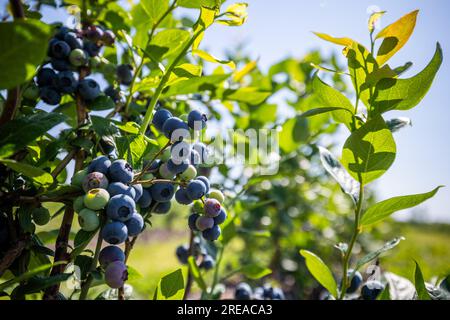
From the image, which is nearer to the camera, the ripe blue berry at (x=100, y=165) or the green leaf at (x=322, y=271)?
the ripe blue berry at (x=100, y=165)

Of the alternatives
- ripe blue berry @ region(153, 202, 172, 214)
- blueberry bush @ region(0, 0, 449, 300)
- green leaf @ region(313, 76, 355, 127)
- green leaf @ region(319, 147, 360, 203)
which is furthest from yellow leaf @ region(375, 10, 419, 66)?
ripe blue berry @ region(153, 202, 172, 214)

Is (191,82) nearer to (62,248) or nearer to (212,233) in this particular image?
(212,233)

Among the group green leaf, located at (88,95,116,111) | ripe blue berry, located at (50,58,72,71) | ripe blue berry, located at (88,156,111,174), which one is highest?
ripe blue berry, located at (50,58,72,71)

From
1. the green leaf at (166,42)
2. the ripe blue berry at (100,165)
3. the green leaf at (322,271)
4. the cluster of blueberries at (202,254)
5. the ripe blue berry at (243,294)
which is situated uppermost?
the green leaf at (166,42)

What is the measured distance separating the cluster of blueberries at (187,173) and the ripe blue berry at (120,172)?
0.31ft

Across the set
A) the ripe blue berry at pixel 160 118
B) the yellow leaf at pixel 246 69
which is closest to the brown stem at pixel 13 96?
the ripe blue berry at pixel 160 118

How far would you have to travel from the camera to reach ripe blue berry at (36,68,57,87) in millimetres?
894

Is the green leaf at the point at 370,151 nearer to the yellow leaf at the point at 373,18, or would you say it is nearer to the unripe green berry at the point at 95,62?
the yellow leaf at the point at 373,18

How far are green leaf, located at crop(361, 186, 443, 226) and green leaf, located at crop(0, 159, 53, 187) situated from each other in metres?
0.72

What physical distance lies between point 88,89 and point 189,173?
39cm

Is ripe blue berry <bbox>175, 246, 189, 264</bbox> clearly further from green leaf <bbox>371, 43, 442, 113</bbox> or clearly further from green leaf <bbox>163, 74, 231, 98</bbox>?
green leaf <bbox>371, 43, 442, 113</bbox>

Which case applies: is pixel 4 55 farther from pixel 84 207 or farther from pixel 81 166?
pixel 81 166

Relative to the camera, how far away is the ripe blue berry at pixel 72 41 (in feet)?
3.03
